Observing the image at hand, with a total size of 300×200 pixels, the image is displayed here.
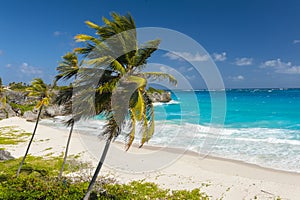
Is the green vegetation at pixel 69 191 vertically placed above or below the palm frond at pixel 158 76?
below

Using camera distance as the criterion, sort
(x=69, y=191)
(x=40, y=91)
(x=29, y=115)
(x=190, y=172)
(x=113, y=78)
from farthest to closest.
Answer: (x=29, y=115)
(x=190, y=172)
(x=40, y=91)
(x=69, y=191)
(x=113, y=78)

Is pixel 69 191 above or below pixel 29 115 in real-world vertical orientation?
above

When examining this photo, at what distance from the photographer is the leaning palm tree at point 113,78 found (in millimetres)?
6160

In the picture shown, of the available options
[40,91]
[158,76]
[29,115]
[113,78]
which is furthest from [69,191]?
[29,115]

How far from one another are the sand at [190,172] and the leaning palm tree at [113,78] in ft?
23.4

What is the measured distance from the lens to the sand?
11.6 meters

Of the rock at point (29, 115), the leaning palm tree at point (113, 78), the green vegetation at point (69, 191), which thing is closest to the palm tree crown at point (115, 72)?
the leaning palm tree at point (113, 78)

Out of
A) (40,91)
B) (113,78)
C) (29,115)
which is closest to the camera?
(113,78)

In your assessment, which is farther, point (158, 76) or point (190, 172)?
point (190, 172)

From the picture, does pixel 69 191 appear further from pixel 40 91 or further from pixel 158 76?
pixel 40 91

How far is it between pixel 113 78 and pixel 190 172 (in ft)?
35.2

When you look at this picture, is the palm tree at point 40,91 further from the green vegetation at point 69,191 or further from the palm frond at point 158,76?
the palm frond at point 158,76

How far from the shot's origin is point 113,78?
21.5ft

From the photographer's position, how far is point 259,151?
20.2 metres
